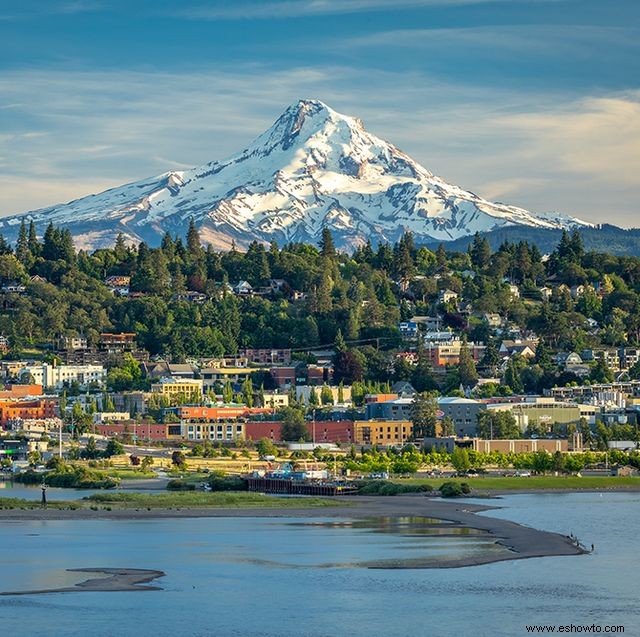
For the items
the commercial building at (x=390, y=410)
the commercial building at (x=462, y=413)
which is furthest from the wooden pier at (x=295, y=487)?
the commercial building at (x=390, y=410)

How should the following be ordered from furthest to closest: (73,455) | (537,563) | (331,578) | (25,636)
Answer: (73,455)
(537,563)
(331,578)
(25,636)

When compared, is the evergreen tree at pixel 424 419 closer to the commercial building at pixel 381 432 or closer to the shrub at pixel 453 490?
the commercial building at pixel 381 432

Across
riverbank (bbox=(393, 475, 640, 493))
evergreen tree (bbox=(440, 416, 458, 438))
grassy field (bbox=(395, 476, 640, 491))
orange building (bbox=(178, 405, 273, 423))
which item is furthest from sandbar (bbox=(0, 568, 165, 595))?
orange building (bbox=(178, 405, 273, 423))

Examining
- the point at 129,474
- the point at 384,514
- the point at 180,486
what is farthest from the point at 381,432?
the point at 384,514

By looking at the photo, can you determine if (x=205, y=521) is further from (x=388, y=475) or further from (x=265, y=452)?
(x=265, y=452)

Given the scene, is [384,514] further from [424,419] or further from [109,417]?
[109,417]

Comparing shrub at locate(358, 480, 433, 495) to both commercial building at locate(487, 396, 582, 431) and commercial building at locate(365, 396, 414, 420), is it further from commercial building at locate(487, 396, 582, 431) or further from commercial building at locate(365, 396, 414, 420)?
commercial building at locate(365, 396, 414, 420)

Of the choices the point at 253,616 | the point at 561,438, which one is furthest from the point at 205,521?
the point at 561,438
